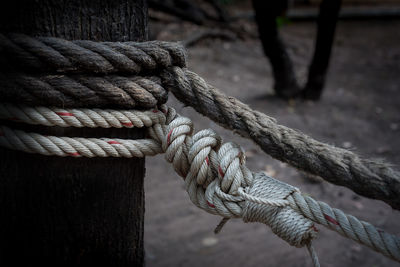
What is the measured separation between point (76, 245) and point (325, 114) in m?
3.37

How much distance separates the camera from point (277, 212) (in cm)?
79

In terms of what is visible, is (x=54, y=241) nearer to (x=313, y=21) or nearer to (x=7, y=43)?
(x=7, y=43)

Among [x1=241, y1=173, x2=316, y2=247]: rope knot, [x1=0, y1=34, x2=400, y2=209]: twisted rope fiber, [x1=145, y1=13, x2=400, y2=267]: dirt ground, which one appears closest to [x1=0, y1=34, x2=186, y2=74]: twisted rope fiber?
[x1=0, y1=34, x2=400, y2=209]: twisted rope fiber

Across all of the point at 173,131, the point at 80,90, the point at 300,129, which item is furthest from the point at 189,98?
the point at 300,129

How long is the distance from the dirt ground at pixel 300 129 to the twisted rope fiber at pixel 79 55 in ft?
1.82

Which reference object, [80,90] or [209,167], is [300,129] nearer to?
[209,167]

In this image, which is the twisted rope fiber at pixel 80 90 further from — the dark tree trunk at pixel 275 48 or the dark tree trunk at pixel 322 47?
the dark tree trunk at pixel 322 47

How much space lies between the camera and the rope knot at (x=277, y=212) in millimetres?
759

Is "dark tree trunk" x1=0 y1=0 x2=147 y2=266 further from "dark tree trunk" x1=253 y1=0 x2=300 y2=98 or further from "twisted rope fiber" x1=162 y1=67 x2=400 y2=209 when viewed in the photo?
"dark tree trunk" x1=253 y1=0 x2=300 y2=98

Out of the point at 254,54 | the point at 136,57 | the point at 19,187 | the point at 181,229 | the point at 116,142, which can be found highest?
the point at 136,57

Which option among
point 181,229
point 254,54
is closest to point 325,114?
point 254,54

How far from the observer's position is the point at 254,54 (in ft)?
18.1

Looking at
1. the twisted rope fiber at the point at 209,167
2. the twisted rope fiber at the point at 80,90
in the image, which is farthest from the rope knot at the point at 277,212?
the twisted rope fiber at the point at 80,90

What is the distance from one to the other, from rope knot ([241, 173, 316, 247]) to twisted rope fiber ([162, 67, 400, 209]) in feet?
0.23
